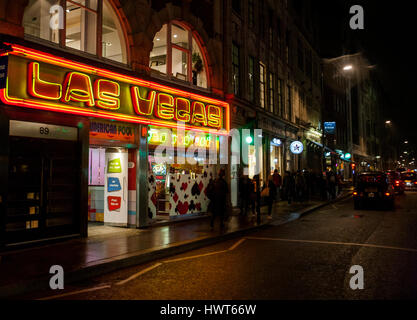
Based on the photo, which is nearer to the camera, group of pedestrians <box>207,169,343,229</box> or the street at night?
the street at night

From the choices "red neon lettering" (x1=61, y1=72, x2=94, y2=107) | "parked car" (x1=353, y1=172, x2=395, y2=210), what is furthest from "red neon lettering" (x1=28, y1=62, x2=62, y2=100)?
"parked car" (x1=353, y1=172, x2=395, y2=210)

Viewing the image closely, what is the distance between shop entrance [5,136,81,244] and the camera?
877 cm

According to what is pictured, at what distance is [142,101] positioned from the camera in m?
12.2

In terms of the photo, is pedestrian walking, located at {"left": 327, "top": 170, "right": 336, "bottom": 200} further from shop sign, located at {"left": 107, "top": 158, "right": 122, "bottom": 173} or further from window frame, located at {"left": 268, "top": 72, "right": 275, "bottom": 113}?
shop sign, located at {"left": 107, "top": 158, "right": 122, "bottom": 173}

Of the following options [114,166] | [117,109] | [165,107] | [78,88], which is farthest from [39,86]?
[165,107]

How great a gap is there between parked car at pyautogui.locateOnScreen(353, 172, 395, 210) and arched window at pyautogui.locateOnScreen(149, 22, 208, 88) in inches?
385

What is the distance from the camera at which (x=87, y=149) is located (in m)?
10.5

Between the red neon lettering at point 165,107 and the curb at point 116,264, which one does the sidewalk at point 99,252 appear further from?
the red neon lettering at point 165,107

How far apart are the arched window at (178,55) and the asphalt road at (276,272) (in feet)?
25.0

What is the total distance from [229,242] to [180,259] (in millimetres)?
2425

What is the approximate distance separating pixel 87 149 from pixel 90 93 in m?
1.64

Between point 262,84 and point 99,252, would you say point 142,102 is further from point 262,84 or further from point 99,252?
point 262,84
